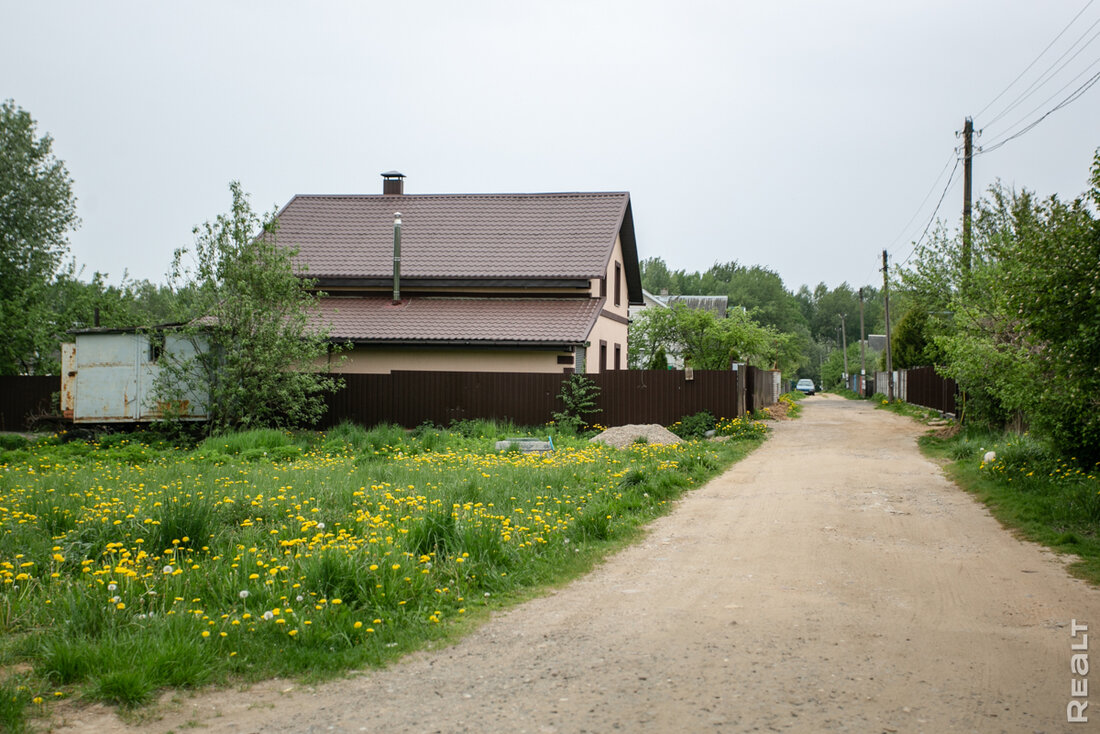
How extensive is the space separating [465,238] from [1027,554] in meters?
20.7

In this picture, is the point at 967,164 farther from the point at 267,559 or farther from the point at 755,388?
the point at 267,559

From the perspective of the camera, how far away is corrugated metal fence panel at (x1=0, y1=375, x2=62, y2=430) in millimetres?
25578

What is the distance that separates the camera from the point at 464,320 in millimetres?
22969

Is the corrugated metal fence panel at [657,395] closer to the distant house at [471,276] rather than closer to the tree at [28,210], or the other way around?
the distant house at [471,276]

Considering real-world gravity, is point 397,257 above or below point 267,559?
above

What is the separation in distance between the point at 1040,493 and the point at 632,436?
8.45m

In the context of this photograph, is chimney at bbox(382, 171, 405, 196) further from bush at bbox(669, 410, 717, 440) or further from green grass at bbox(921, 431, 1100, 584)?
green grass at bbox(921, 431, 1100, 584)

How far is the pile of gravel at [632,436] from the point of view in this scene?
17.5 meters

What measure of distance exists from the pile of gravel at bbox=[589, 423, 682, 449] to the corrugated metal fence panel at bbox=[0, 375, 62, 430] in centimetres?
1799

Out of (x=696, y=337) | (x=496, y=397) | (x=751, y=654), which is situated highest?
(x=696, y=337)

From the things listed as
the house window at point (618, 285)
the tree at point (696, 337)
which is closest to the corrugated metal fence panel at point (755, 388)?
the tree at point (696, 337)

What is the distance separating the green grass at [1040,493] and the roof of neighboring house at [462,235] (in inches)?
498

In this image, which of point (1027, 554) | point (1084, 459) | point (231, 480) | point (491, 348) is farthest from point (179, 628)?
point (491, 348)

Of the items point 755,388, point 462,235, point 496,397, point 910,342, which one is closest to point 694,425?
point 496,397
